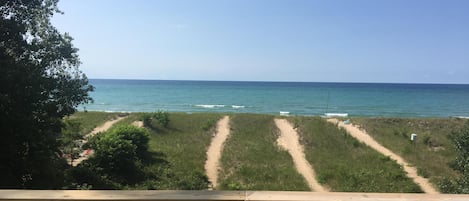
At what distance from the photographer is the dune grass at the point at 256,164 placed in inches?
602

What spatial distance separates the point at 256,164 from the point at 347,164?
12.7ft

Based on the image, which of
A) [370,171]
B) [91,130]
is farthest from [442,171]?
[91,130]

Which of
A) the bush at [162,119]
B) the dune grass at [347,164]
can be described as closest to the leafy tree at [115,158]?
the dune grass at [347,164]

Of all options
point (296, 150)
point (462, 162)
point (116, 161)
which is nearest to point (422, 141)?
point (296, 150)

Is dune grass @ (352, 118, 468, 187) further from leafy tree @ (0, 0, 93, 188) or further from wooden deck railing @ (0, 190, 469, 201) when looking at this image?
wooden deck railing @ (0, 190, 469, 201)

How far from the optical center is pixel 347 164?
18938 mm

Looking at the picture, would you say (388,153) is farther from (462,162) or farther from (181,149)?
(462,162)

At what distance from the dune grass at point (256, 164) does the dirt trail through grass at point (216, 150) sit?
0.91 feet

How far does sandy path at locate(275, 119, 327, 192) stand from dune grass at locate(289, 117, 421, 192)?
0.28m

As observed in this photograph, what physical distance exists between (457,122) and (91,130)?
81.8 feet

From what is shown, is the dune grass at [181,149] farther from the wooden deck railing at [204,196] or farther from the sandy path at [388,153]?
the wooden deck railing at [204,196]

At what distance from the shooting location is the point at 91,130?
27.4m

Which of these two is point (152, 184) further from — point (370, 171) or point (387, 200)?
point (387, 200)

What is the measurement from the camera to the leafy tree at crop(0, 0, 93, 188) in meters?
9.30
